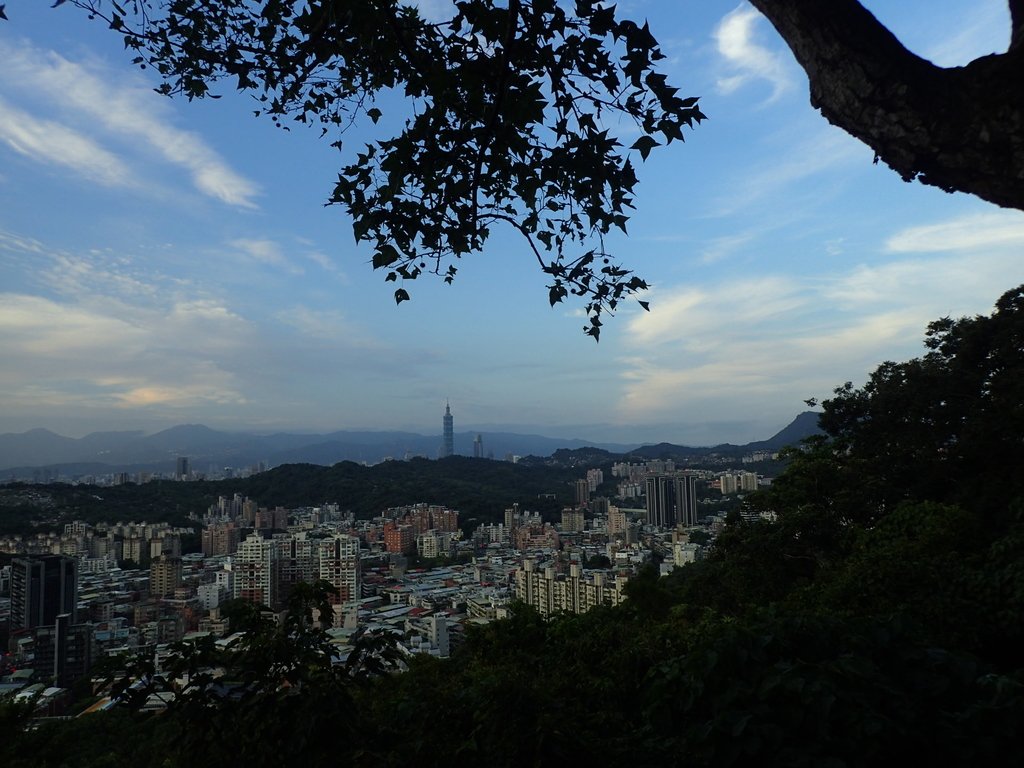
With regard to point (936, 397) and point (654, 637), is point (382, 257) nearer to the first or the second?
point (654, 637)

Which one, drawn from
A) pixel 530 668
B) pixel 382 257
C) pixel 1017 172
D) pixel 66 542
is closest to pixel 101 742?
pixel 530 668

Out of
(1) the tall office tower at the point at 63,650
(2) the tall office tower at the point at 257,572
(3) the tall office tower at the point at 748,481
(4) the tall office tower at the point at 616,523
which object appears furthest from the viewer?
(3) the tall office tower at the point at 748,481

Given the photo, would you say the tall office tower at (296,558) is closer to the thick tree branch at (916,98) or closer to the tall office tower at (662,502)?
the thick tree branch at (916,98)

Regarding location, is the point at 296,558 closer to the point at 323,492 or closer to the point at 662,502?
the point at 662,502

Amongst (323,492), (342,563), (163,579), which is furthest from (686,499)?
(163,579)

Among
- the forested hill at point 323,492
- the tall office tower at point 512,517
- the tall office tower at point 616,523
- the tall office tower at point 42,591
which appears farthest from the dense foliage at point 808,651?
the forested hill at point 323,492

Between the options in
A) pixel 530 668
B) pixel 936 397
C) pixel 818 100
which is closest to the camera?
pixel 818 100
